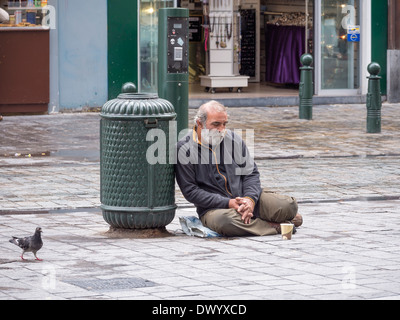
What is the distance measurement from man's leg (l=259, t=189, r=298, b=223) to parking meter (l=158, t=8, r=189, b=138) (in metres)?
4.84

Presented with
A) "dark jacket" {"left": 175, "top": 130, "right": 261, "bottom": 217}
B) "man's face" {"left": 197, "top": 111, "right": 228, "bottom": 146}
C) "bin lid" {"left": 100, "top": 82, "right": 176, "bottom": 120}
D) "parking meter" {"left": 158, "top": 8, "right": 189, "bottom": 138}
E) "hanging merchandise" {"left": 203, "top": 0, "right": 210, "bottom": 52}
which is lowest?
"dark jacket" {"left": 175, "top": 130, "right": 261, "bottom": 217}

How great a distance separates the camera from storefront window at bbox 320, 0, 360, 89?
66.3 feet

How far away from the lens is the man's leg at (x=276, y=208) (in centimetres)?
793

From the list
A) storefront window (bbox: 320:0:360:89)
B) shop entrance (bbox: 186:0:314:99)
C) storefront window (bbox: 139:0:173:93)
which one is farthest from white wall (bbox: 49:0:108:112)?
storefront window (bbox: 320:0:360:89)

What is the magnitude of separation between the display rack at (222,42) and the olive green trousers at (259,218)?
1333 cm

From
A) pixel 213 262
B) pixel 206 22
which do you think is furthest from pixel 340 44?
pixel 213 262

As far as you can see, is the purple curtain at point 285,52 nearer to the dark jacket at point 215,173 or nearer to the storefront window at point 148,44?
the storefront window at point 148,44

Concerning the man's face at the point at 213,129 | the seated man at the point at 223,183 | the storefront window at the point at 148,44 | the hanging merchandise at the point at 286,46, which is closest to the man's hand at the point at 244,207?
the seated man at the point at 223,183

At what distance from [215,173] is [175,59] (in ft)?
17.4

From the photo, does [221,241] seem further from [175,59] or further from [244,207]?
[175,59]

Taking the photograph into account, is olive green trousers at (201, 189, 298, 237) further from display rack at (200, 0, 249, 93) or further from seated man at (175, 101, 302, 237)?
display rack at (200, 0, 249, 93)

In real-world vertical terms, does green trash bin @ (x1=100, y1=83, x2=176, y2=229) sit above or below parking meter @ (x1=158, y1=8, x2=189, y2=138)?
below

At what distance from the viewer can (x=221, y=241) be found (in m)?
7.76
